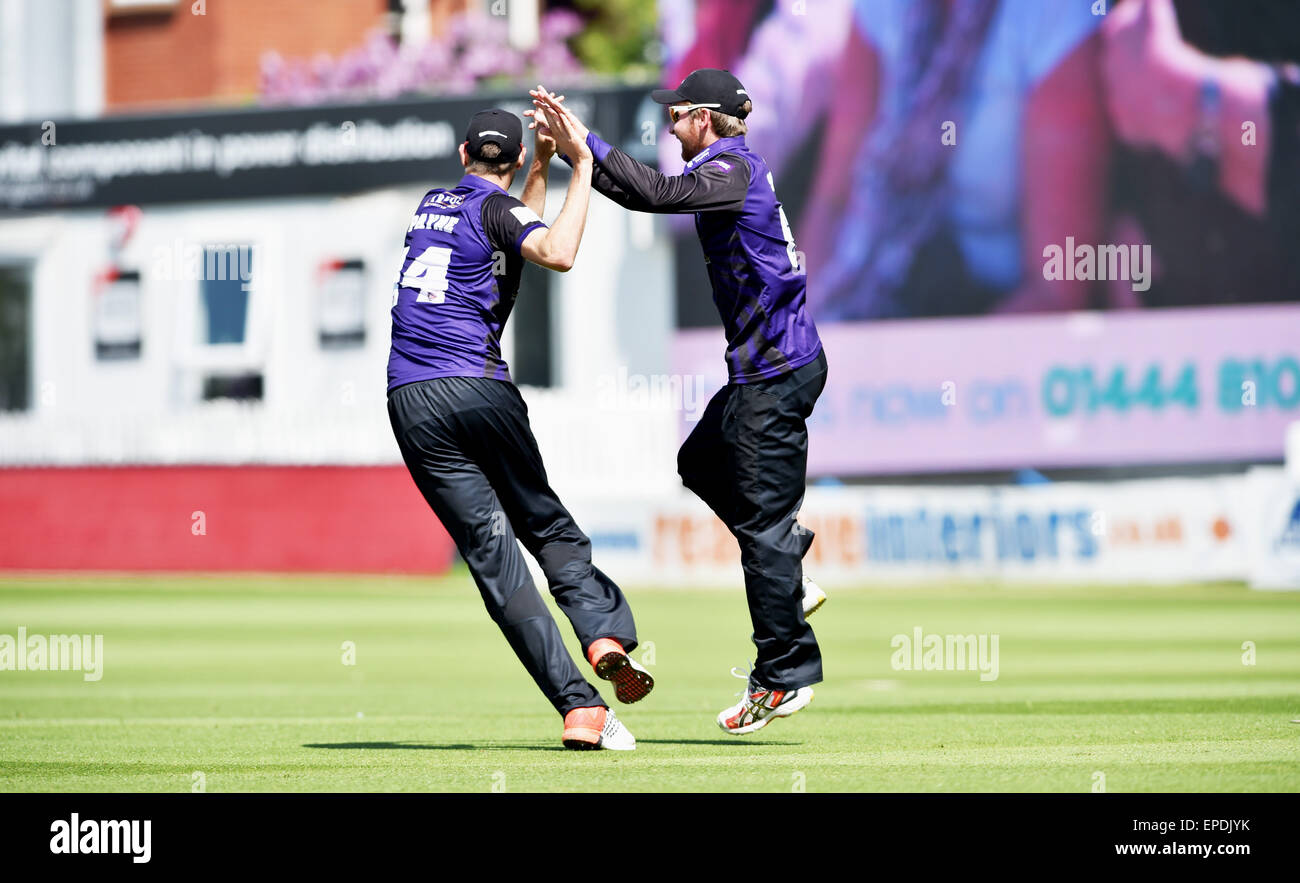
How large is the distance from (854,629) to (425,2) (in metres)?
20.8

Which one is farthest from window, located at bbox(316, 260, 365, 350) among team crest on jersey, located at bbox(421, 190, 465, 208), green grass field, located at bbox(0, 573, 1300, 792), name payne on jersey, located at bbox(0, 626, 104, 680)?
team crest on jersey, located at bbox(421, 190, 465, 208)

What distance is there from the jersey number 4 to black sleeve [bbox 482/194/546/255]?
204 millimetres

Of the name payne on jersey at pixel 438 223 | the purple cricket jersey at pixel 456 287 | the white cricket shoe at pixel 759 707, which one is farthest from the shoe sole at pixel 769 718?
the name payne on jersey at pixel 438 223

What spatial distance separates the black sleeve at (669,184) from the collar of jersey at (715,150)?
37mm

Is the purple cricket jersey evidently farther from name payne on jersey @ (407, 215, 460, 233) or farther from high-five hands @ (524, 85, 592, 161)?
high-five hands @ (524, 85, 592, 161)

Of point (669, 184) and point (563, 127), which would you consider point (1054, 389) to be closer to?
point (669, 184)

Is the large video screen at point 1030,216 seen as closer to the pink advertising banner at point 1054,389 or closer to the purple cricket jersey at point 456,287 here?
the pink advertising banner at point 1054,389

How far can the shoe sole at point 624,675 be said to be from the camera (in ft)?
25.5

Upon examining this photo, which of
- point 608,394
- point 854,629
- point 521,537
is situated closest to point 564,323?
point 608,394

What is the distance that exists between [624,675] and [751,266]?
180cm

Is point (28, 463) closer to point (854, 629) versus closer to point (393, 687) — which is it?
point (854, 629)

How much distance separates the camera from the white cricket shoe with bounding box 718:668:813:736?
8.30m
